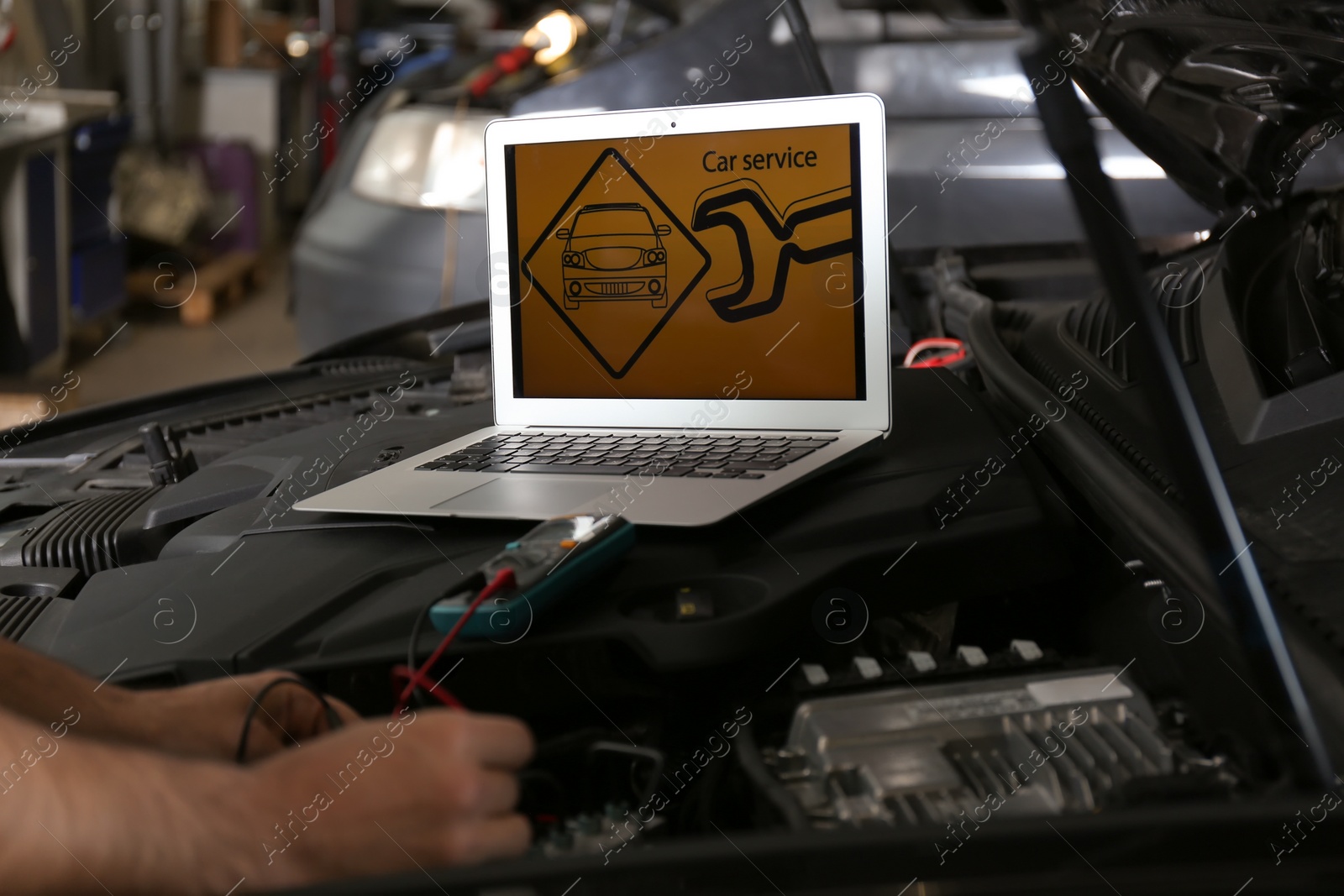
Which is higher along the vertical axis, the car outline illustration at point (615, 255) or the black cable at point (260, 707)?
the car outline illustration at point (615, 255)

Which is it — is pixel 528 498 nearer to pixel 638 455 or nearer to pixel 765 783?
pixel 638 455

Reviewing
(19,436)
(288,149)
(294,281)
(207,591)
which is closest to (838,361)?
(207,591)

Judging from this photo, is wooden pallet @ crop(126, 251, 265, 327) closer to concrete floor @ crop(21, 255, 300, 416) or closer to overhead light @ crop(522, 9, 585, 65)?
concrete floor @ crop(21, 255, 300, 416)

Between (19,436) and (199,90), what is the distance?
4420 millimetres

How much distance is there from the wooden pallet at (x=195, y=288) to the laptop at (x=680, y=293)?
11.1 ft

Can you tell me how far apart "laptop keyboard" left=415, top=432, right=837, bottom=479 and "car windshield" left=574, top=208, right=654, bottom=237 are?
0.54ft

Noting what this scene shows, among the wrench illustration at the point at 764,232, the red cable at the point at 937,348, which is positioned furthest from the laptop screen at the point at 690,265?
the red cable at the point at 937,348

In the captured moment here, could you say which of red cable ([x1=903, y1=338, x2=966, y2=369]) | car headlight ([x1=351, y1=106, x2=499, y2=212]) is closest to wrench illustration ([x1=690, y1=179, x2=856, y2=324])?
red cable ([x1=903, y1=338, x2=966, y2=369])

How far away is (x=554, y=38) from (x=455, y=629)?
8.91ft

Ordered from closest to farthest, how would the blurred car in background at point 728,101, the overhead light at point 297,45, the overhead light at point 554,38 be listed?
the blurred car in background at point 728,101, the overhead light at point 554,38, the overhead light at point 297,45

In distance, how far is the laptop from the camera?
82 cm

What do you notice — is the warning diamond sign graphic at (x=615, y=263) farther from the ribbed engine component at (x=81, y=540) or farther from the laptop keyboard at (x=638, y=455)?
the ribbed engine component at (x=81, y=540)

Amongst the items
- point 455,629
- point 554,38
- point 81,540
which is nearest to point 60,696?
point 455,629

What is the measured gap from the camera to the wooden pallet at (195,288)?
155 inches
